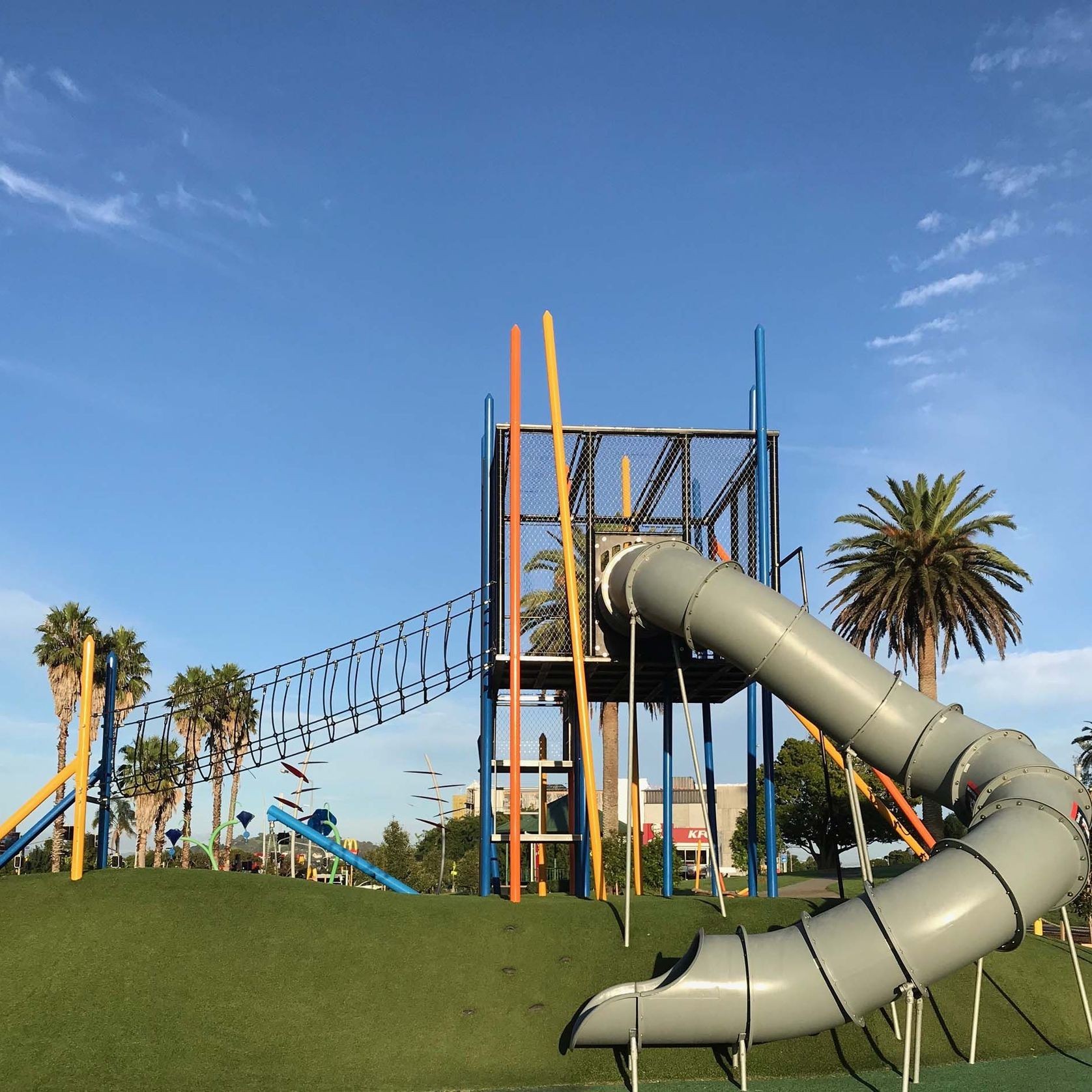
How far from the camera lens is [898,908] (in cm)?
1426

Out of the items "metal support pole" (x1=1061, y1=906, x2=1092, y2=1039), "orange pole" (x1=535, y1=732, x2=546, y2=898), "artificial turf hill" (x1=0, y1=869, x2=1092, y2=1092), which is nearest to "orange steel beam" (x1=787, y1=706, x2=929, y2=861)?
"artificial turf hill" (x1=0, y1=869, x2=1092, y2=1092)

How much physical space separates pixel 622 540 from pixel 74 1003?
11794 mm

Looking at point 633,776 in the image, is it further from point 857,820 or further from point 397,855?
point 397,855

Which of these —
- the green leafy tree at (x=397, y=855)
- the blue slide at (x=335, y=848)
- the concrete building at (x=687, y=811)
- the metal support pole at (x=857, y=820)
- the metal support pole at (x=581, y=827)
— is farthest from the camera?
the concrete building at (x=687, y=811)

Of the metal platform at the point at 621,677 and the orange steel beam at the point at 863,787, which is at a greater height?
the metal platform at the point at 621,677

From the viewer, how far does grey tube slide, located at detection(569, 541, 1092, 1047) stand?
1416 centimetres

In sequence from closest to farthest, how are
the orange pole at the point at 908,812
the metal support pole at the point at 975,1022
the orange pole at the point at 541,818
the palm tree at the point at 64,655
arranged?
the metal support pole at the point at 975,1022
the orange pole at the point at 908,812
the orange pole at the point at 541,818
the palm tree at the point at 64,655

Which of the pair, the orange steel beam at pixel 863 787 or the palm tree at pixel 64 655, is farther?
the palm tree at pixel 64 655

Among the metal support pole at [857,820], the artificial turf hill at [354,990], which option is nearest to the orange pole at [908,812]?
the metal support pole at [857,820]

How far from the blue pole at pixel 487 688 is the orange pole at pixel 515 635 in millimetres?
469

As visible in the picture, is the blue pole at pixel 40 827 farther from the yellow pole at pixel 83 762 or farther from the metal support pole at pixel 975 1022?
the metal support pole at pixel 975 1022

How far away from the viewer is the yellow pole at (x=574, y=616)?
19.3 meters

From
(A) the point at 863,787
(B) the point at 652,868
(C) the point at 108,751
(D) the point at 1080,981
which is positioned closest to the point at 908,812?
(A) the point at 863,787

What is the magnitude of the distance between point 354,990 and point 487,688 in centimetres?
697
